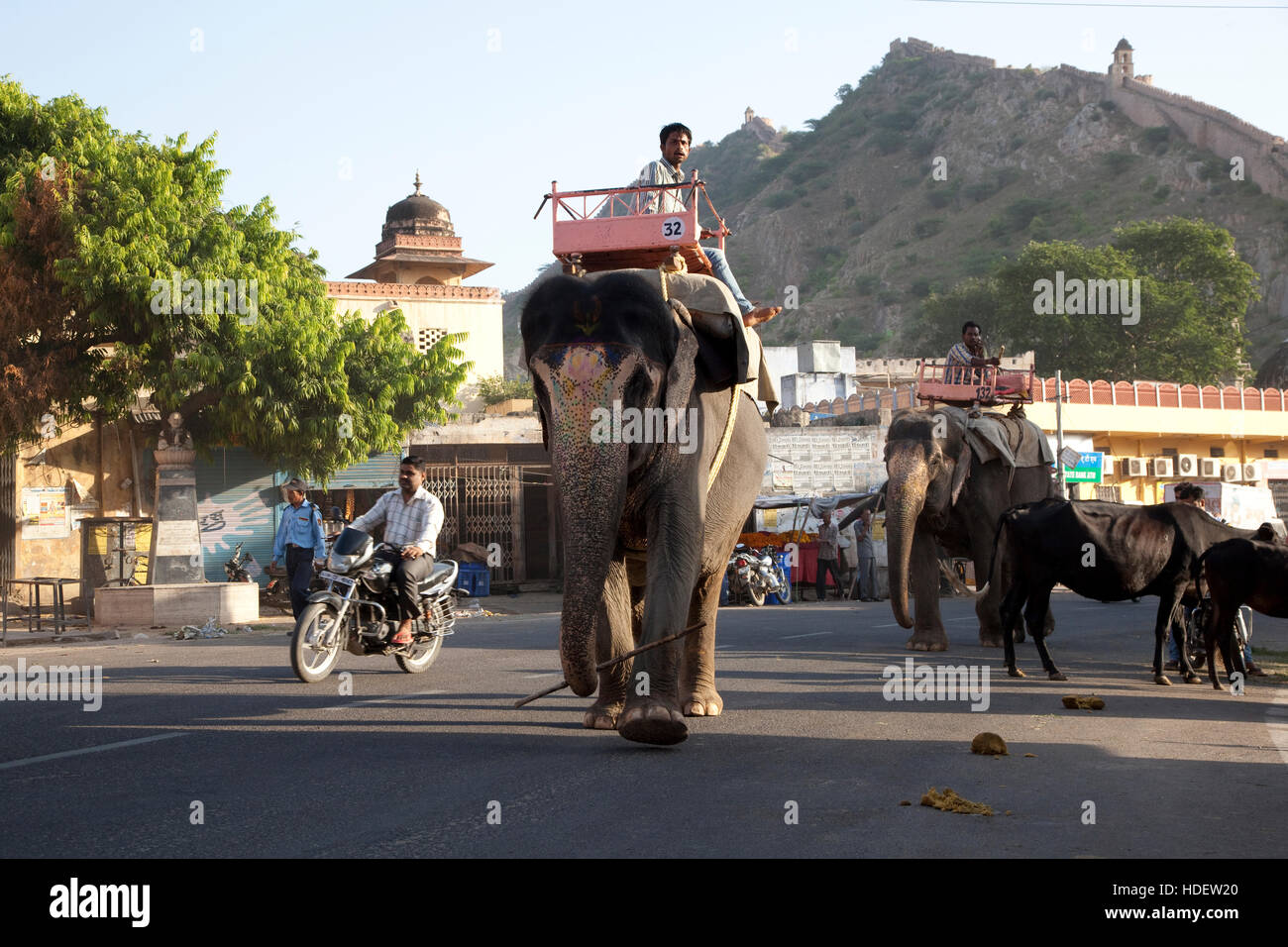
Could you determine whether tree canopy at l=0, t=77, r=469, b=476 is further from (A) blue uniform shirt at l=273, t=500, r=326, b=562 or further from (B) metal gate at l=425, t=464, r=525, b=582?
(A) blue uniform shirt at l=273, t=500, r=326, b=562

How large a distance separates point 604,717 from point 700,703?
845mm

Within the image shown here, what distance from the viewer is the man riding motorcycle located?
10656mm

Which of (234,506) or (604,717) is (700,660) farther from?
(234,506)

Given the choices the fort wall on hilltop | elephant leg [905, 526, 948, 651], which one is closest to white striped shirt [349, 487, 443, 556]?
elephant leg [905, 526, 948, 651]

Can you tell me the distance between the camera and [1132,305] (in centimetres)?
6384

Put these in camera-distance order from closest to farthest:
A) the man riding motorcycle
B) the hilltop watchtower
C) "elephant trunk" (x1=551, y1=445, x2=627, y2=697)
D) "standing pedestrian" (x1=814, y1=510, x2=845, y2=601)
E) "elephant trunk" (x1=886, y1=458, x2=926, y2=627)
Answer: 1. "elephant trunk" (x1=551, y1=445, x2=627, y2=697)
2. the man riding motorcycle
3. "elephant trunk" (x1=886, y1=458, x2=926, y2=627)
4. "standing pedestrian" (x1=814, y1=510, x2=845, y2=601)
5. the hilltop watchtower

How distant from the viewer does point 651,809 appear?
5121mm

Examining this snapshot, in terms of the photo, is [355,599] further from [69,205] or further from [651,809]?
→ [69,205]

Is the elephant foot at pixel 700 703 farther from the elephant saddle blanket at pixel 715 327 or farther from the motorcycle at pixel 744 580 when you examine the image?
the motorcycle at pixel 744 580

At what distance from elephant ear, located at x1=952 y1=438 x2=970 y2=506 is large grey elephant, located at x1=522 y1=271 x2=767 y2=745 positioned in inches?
259

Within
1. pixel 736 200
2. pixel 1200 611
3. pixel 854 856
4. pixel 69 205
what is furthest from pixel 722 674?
pixel 736 200

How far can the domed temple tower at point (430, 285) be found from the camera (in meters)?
44.9

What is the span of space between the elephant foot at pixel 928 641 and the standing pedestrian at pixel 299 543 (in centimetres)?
625

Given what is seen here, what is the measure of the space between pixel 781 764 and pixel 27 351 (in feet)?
Answer: 60.0
